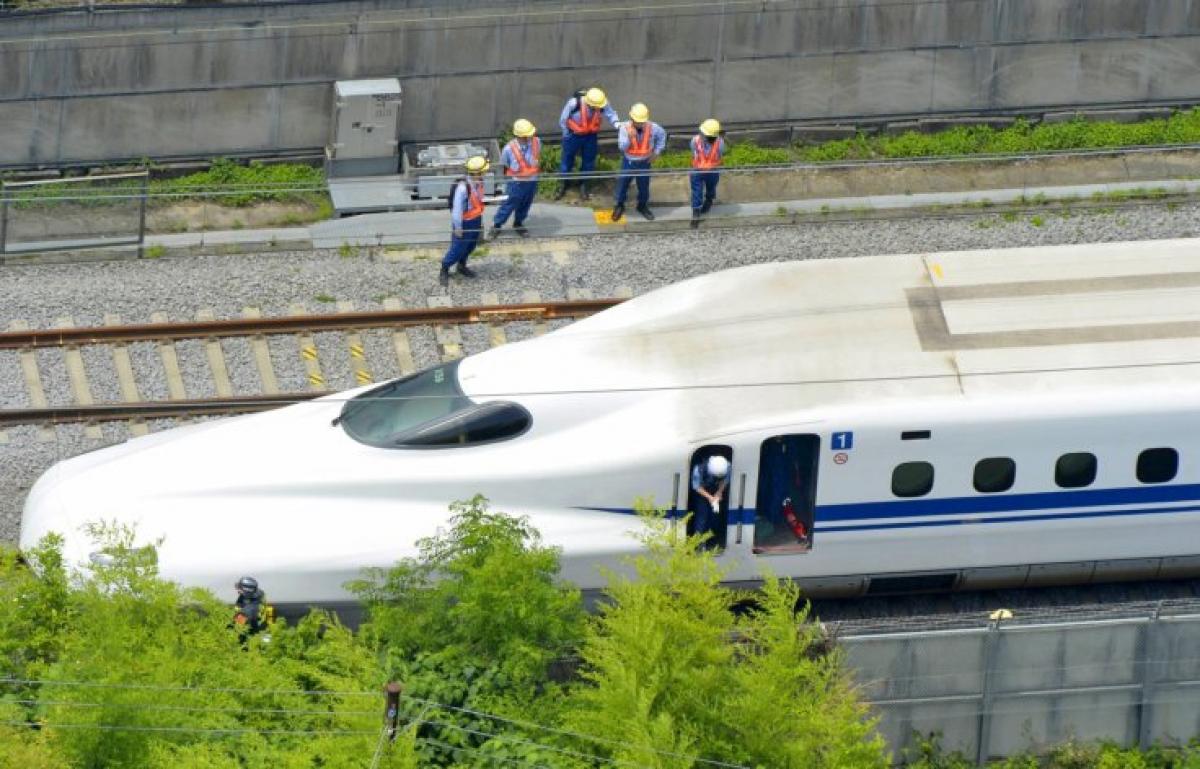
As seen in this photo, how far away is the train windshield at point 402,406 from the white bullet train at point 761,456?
0.10 ft

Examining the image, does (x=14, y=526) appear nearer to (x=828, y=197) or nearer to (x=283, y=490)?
(x=283, y=490)

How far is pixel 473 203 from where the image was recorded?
26.3 metres

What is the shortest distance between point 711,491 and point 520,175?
8582 mm

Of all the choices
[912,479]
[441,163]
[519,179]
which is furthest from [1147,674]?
[441,163]

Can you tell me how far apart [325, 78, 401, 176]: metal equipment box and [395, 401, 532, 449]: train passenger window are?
9.84 m

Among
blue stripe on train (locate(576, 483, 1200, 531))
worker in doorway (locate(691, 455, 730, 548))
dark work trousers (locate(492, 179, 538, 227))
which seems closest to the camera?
worker in doorway (locate(691, 455, 730, 548))

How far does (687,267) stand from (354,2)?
664cm

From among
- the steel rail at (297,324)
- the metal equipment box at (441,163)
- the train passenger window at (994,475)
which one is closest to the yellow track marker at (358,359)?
the steel rail at (297,324)

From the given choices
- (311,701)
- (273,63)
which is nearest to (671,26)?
(273,63)

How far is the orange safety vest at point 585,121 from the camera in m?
29.0

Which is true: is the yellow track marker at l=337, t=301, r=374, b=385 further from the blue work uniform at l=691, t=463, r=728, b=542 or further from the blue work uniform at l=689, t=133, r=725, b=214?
the blue work uniform at l=691, t=463, r=728, b=542

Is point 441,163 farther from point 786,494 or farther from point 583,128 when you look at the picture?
point 786,494

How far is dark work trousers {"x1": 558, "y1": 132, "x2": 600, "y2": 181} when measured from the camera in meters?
29.2

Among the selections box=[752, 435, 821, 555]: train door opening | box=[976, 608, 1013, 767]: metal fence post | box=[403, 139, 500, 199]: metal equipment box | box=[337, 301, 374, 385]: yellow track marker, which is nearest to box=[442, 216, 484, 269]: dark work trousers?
box=[337, 301, 374, 385]: yellow track marker
